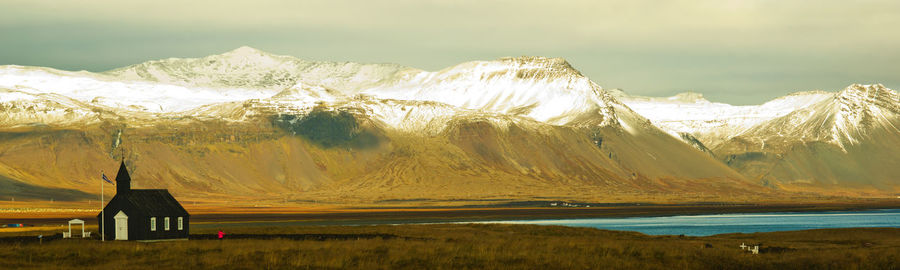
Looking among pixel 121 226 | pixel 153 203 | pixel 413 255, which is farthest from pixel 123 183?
pixel 413 255

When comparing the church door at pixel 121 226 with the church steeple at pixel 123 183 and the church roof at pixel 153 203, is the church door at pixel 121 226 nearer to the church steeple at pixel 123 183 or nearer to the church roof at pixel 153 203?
the church roof at pixel 153 203

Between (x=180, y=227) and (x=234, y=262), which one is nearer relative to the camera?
(x=234, y=262)

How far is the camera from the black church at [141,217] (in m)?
74.6

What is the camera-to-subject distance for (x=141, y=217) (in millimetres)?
74500

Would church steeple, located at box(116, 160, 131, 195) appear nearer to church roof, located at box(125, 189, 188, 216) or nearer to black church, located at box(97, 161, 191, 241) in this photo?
black church, located at box(97, 161, 191, 241)

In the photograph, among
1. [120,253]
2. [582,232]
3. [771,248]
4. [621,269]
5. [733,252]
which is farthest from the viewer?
[582,232]

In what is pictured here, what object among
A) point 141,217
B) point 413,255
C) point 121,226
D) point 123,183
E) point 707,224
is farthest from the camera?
point 707,224

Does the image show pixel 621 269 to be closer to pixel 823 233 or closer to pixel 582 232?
pixel 582 232

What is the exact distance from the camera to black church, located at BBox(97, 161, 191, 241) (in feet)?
245

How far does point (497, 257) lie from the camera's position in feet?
200

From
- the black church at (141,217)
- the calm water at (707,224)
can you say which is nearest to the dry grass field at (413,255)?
the black church at (141,217)

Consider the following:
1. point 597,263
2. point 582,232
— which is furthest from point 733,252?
point 582,232

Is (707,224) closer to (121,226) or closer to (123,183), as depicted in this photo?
(123,183)

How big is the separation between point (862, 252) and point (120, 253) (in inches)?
1792
